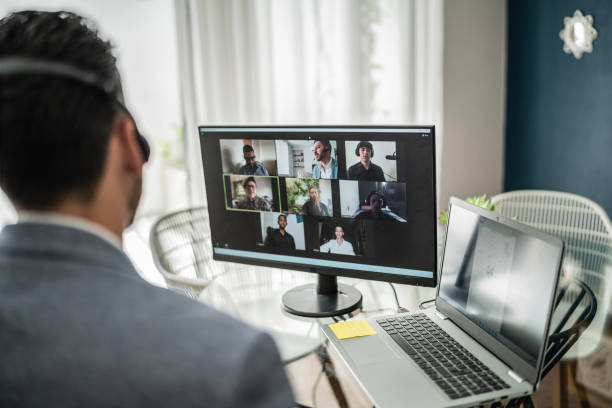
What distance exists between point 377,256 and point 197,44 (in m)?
1.94

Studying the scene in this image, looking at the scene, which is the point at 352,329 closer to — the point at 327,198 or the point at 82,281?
the point at 327,198

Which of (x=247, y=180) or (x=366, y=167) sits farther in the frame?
(x=247, y=180)

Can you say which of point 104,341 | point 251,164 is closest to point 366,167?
point 251,164

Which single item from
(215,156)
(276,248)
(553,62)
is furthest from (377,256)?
(553,62)

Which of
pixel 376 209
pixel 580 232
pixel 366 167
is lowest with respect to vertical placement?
pixel 580 232

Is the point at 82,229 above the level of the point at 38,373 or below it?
above

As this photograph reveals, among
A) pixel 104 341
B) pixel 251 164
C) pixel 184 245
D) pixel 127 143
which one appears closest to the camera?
pixel 104 341

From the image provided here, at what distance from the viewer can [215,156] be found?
152cm

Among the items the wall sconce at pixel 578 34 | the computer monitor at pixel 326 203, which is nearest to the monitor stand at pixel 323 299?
the computer monitor at pixel 326 203

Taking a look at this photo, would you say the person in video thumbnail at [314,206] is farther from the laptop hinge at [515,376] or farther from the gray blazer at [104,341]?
the gray blazer at [104,341]

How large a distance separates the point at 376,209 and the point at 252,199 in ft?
1.22

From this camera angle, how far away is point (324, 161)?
137cm

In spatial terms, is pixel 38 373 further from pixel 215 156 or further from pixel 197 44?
pixel 197 44

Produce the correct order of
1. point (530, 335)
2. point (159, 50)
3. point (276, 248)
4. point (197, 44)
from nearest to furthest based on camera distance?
point (530, 335) < point (276, 248) < point (197, 44) < point (159, 50)
